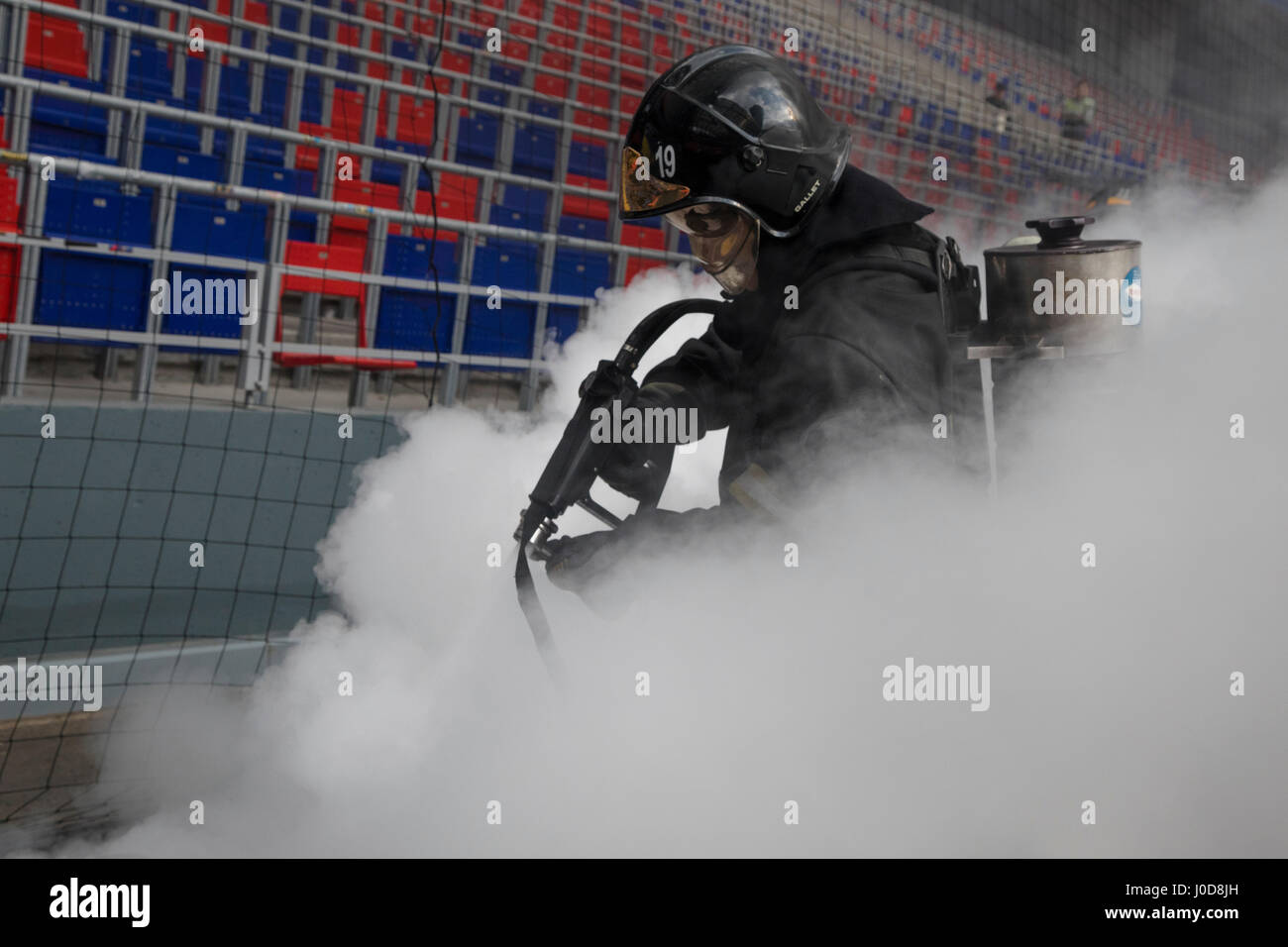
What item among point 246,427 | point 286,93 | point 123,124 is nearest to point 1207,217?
point 246,427

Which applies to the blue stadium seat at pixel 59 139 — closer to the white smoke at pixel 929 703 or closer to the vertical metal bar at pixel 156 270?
the vertical metal bar at pixel 156 270

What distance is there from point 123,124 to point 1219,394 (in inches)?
241

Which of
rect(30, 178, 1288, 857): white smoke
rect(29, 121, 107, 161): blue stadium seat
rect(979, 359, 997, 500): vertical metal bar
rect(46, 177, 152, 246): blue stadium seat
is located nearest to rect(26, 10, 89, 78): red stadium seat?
rect(29, 121, 107, 161): blue stadium seat

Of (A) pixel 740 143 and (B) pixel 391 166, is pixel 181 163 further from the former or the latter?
(A) pixel 740 143

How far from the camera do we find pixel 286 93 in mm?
8000

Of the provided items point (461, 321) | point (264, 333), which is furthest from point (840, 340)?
point (461, 321)

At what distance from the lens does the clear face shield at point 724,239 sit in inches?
91.1

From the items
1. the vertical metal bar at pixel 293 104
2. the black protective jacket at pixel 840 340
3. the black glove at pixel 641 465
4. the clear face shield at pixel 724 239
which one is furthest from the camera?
the vertical metal bar at pixel 293 104

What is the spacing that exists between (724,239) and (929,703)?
1.01m

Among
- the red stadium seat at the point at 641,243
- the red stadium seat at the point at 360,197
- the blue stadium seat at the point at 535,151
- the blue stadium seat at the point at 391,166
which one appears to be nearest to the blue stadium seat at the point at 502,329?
the red stadium seat at the point at 641,243

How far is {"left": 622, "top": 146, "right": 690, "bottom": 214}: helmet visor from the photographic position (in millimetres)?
2277

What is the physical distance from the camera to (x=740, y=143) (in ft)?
7.23

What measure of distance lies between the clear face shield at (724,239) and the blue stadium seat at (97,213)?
14.0 feet

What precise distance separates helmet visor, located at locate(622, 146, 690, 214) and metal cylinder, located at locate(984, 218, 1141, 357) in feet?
2.07
